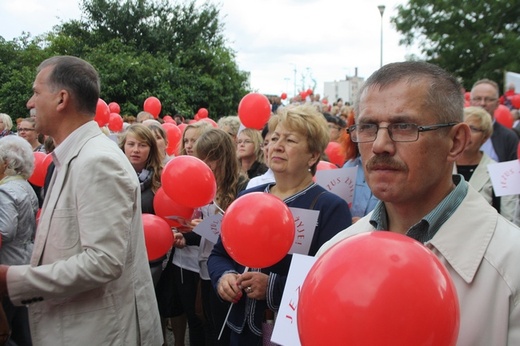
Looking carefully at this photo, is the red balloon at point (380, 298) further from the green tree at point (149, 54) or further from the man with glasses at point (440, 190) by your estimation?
the green tree at point (149, 54)

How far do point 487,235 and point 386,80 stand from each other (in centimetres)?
52

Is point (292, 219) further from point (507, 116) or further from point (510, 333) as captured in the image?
point (507, 116)

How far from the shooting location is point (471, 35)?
81.8ft

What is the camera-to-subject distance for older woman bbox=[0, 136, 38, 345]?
324cm

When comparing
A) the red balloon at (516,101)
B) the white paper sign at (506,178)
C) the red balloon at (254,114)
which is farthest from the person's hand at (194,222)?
the red balloon at (516,101)

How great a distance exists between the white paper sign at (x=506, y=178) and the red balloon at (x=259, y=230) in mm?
1951

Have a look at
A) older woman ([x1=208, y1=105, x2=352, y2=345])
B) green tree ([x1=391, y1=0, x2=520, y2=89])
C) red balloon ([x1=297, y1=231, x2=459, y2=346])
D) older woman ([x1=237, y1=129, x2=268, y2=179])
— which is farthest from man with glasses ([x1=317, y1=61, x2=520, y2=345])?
green tree ([x1=391, y1=0, x2=520, y2=89])

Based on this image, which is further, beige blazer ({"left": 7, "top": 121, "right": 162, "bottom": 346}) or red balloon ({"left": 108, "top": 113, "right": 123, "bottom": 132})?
red balloon ({"left": 108, "top": 113, "right": 123, "bottom": 132})

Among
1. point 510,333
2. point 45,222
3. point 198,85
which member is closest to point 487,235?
point 510,333

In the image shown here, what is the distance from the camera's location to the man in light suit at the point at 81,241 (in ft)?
6.70

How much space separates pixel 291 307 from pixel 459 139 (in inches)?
36.0

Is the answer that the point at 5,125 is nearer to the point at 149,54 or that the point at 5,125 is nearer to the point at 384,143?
the point at 384,143

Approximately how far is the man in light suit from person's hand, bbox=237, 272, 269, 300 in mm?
488

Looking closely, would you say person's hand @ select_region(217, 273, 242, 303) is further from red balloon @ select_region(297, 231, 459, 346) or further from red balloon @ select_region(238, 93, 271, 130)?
red balloon @ select_region(238, 93, 271, 130)
